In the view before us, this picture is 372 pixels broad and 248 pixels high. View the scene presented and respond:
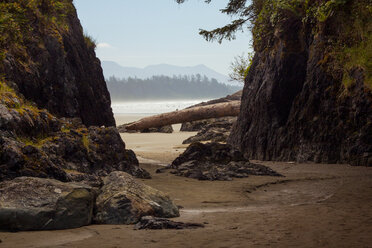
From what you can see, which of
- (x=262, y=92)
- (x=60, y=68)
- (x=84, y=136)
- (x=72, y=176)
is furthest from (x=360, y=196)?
(x=60, y=68)

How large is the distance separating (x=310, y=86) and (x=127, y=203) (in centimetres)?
783

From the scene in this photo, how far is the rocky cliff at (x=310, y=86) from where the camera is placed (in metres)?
10.4

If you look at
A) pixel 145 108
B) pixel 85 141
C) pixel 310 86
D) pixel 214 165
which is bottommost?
pixel 214 165

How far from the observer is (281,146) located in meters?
12.4

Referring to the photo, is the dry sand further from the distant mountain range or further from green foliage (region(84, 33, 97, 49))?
the distant mountain range

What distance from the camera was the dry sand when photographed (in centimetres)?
424

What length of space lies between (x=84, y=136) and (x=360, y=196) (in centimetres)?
525

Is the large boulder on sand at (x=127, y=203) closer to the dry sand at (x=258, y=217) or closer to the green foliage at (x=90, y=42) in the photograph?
the dry sand at (x=258, y=217)

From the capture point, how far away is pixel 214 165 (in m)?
10.8

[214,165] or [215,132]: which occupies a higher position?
[215,132]

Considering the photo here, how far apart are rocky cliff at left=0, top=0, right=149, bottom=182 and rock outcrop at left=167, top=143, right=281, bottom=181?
1295 mm

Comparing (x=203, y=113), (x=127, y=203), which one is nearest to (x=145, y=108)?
(x=203, y=113)

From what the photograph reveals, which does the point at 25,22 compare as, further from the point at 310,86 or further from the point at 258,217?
the point at 258,217

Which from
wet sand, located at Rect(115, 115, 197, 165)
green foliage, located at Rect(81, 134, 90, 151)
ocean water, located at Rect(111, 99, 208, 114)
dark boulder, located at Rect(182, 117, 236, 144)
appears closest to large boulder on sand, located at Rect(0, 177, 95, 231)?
green foliage, located at Rect(81, 134, 90, 151)
